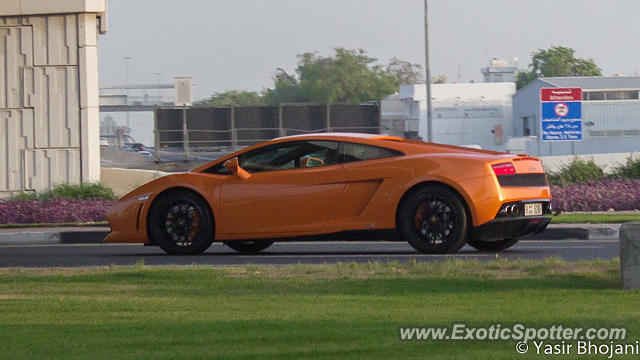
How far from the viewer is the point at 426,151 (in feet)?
39.4

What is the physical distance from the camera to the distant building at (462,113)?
3597 inches

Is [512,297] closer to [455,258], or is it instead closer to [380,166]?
[455,258]

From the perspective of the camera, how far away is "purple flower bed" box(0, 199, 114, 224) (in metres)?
20.4

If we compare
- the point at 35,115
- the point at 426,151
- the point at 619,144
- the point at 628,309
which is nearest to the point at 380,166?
the point at 426,151

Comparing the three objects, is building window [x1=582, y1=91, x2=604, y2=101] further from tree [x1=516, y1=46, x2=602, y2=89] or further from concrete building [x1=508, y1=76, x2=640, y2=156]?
tree [x1=516, y1=46, x2=602, y2=89]

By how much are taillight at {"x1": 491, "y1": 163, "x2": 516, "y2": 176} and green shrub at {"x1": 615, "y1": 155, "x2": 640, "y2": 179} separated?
12.8m

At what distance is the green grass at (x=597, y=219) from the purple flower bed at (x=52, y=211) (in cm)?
784

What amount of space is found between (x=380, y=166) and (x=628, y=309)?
197 inches

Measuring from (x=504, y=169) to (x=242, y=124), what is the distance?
78.1ft

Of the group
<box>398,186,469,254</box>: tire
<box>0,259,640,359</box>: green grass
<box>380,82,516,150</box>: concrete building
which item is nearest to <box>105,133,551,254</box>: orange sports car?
<box>398,186,469,254</box>: tire

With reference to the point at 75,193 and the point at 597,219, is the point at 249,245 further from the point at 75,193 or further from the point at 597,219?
the point at 75,193

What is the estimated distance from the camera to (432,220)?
38.0ft

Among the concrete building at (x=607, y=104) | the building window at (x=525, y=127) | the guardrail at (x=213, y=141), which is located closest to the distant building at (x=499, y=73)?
the building window at (x=525, y=127)

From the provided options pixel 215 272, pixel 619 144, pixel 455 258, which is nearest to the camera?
pixel 215 272
